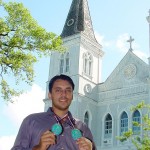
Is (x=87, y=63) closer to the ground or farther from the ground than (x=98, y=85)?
farther from the ground

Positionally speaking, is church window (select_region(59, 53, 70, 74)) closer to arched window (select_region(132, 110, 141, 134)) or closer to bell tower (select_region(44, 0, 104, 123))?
bell tower (select_region(44, 0, 104, 123))

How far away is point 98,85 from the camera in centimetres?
2945

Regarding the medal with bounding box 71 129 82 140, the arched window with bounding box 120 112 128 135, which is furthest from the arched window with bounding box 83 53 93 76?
the medal with bounding box 71 129 82 140

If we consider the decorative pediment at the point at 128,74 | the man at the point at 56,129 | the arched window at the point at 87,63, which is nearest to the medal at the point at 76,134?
the man at the point at 56,129

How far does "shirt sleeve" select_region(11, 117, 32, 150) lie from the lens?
2.44 metres

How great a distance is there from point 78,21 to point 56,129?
2892cm

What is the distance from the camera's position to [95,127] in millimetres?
27844

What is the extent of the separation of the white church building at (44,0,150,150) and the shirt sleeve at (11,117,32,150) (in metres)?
22.3

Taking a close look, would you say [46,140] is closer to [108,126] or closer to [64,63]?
[108,126]

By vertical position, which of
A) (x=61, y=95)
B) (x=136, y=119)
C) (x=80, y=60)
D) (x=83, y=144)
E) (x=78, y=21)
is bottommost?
(x=83, y=144)

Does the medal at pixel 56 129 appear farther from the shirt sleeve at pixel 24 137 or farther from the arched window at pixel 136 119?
the arched window at pixel 136 119

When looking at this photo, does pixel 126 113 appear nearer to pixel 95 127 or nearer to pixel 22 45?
pixel 95 127

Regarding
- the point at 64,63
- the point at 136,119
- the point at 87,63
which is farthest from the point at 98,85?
the point at 136,119

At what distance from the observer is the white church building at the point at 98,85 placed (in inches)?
1032
